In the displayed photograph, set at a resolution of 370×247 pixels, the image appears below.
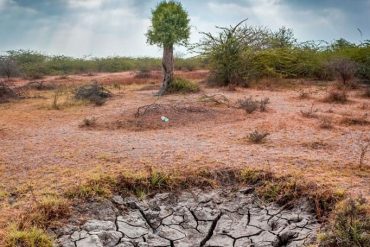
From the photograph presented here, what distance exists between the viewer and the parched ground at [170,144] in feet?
15.7

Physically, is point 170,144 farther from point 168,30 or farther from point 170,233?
point 168,30

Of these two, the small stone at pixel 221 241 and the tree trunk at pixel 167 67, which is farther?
the tree trunk at pixel 167 67

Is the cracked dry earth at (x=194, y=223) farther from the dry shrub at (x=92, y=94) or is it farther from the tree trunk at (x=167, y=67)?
the tree trunk at (x=167, y=67)

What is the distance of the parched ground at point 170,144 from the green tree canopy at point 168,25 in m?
3.13

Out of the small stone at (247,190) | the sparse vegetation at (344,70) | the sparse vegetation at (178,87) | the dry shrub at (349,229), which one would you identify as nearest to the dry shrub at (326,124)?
the small stone at (247,190)

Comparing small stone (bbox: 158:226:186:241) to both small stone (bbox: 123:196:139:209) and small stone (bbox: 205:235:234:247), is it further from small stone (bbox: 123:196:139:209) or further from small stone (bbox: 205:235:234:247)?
small stone (bbox: 123:196:139:209)

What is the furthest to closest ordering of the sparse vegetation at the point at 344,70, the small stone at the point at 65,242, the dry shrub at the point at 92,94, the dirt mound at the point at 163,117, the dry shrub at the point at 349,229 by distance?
the sparse vegetation at the point at 344,70, the dry shrub at the point at 92,94, the dirt mound at the point at 163,117, the small stone at the point at 65,242, the dry shrub at the point at 349,229

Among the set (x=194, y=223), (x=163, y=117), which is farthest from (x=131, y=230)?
(x=163, y=117)

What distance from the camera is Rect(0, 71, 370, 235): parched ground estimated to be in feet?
15.7

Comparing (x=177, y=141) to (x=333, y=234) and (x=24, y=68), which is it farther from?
(x=24, y=68)

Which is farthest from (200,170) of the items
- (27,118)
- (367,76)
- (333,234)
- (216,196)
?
(367,76)

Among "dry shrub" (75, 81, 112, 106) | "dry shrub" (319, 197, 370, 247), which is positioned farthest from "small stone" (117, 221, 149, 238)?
"dry shrub" (75, 81, 112, 106)

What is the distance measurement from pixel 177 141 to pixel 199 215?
231cm

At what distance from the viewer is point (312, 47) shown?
1828cm
